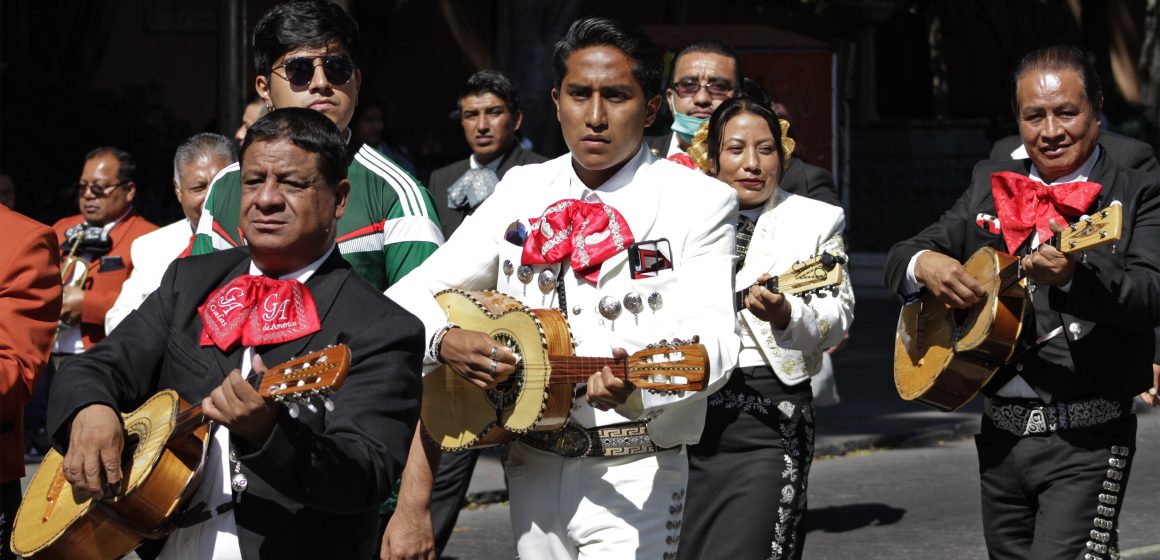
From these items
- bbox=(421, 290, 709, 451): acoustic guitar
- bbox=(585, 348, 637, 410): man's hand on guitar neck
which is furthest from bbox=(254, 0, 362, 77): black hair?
bbox=(585, 348, 637, 410): man's hand on guitar neck

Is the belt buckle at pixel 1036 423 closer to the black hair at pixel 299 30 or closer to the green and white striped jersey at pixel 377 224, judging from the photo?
the green and white striped jersey at pixel 377 224

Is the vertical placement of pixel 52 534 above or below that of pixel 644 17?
below

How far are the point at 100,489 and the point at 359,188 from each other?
4.53 ft

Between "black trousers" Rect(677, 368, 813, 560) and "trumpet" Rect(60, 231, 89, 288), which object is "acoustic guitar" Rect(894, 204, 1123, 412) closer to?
"black trousers" Rect(677, 368, 813, 560)

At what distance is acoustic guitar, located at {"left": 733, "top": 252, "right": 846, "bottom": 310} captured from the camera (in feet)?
17.0

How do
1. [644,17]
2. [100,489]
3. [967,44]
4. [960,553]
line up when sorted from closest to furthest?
[100,489]
[960,553]
[644,17]
[967,44]

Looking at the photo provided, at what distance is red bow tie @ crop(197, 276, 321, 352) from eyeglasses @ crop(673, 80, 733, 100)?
3.49 m

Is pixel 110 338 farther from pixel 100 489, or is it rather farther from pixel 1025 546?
pixel 1025 546

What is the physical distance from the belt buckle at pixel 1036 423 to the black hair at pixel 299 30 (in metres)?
2.34

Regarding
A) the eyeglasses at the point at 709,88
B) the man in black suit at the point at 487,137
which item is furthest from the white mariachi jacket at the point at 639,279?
the man in black suit at the point at 487,137

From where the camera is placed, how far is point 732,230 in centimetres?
471

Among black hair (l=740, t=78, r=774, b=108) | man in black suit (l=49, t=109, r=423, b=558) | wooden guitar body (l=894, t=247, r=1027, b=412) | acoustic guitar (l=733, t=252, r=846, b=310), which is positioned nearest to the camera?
man in black suit (l=49, t=109, r=423, b=558)

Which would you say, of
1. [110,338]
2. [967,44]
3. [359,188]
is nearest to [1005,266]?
[359,188]

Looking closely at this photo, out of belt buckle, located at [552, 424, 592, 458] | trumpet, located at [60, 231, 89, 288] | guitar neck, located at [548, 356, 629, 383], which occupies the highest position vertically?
guitar neck, located at [548, 356, 629, 383]
